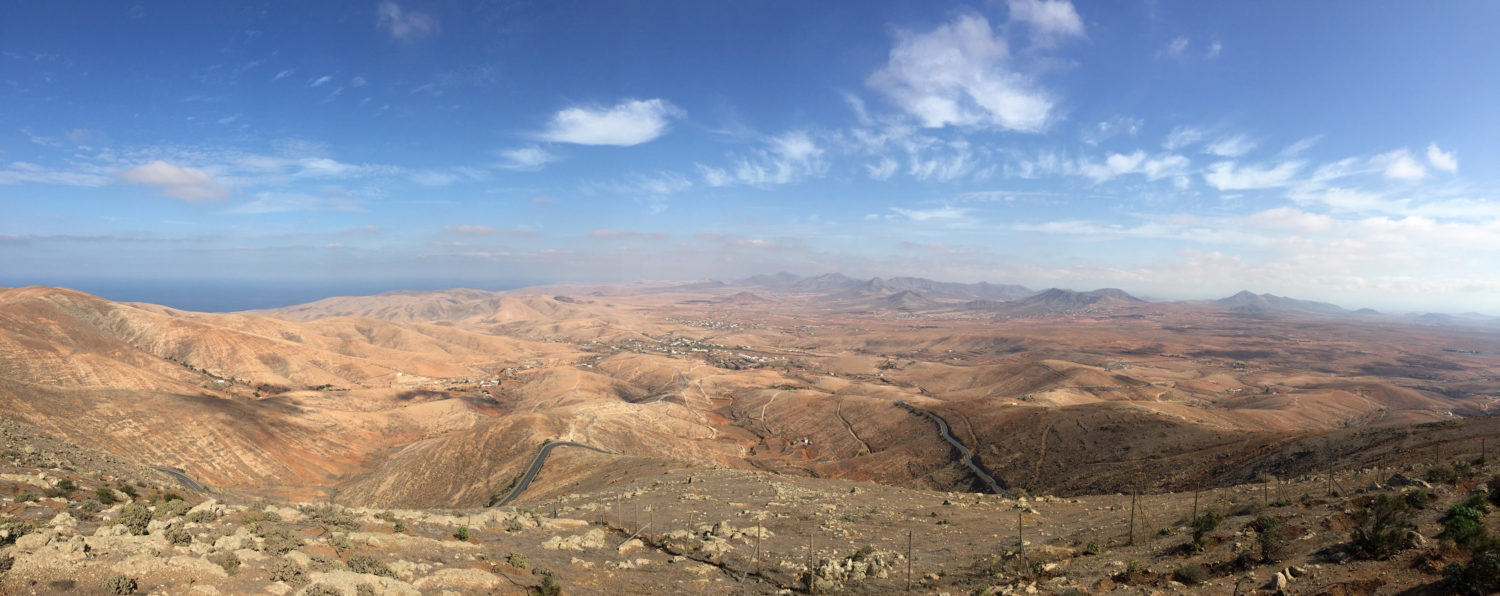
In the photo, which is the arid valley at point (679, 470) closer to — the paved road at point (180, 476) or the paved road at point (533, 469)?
the paved road at point (533, 469)

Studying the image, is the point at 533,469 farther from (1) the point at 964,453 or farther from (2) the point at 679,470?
(1) the point at 964,453

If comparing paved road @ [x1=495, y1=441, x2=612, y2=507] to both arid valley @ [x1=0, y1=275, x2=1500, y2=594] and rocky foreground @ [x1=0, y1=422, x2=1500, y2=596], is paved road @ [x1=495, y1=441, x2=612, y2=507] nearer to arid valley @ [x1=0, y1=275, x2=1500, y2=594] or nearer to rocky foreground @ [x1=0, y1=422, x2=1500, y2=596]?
arid valley @ [x1=0, y1=275, x2=1500, y2=594]

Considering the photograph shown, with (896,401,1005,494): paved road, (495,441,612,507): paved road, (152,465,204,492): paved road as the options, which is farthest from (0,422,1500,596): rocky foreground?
(896,401,1005,494): paved road

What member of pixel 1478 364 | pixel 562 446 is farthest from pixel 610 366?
pixel 1478 364

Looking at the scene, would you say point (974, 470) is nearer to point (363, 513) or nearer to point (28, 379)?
point (363, 513)

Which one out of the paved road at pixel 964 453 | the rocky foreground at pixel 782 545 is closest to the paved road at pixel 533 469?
the rocky foreground at pixel 782 545

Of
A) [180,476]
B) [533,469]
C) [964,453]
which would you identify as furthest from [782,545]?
[180,476]
